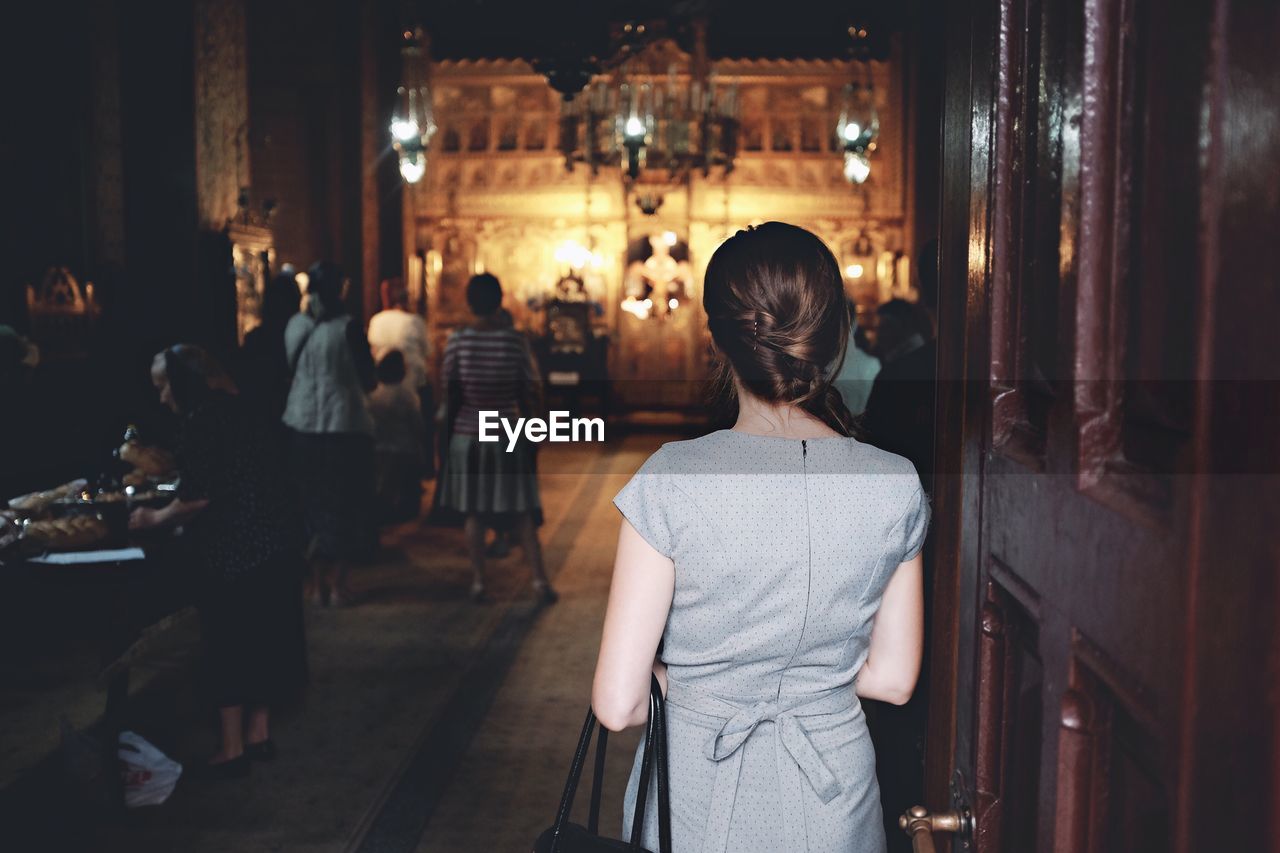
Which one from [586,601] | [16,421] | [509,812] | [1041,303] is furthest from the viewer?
[586,601]

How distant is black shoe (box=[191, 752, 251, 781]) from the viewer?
3.85 meters

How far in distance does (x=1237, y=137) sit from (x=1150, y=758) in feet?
1.50

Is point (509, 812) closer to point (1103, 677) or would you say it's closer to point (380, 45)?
point (1103, 677)

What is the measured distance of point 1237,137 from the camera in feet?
2.09

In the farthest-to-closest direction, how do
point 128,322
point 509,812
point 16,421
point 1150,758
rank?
point 128,322, point 16,421, point 509,812, point 1150,758

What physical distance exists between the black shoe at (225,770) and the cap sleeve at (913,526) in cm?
302

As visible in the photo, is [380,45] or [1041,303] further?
[380,45]

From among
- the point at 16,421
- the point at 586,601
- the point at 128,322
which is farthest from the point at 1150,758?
the point at 128,322

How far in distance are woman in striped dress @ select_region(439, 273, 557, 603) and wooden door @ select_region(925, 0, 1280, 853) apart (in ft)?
14.1

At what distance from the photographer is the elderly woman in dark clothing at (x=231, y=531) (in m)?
3.71

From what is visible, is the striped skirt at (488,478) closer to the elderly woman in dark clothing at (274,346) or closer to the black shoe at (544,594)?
the black shoe at (544,594)

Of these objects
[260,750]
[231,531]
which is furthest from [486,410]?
[260,750]

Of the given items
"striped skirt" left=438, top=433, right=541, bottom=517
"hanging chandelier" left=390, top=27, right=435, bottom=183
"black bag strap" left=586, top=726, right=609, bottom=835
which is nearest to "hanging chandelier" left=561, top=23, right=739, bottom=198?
"hanging chandelier" left=390, top=27, right=435, bottom=183

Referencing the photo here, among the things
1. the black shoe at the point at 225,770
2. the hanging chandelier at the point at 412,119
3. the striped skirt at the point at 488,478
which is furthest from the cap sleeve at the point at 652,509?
the hanging chandelier at the point at 412,119
